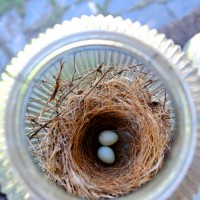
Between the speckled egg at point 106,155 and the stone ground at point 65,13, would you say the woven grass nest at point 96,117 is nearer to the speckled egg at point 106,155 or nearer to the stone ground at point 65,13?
the speckled egg at point 106,155

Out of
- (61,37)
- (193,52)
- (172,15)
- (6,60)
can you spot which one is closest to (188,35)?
(172,15)

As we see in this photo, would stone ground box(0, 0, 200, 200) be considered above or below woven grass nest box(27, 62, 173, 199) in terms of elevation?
above

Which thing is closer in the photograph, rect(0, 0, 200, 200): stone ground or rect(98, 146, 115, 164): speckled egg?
rect(98, 146, 115, 164): speckled egg

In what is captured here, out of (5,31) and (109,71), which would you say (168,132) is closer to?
(109,71)

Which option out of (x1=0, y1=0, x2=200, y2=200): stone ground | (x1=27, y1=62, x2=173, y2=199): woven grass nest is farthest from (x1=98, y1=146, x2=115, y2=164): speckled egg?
(x1=0, y1=0, x2=200, y2=200): stone ground

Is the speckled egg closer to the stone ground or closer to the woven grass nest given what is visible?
the woven grass nest

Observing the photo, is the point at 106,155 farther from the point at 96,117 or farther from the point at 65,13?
the point at 65,13
